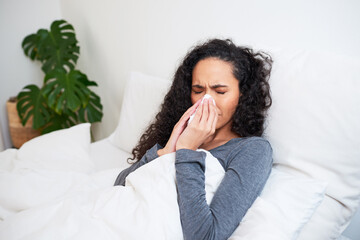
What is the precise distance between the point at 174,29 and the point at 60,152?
3.11 ft

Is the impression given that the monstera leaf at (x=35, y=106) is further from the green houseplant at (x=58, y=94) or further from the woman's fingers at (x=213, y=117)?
the woman's fingers at (x=213, y=117)

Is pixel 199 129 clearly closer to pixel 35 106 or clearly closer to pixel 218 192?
pixel 218 192

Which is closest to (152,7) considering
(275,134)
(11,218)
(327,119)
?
(275,134)

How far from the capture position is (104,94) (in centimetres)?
248

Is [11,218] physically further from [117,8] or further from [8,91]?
[8,91]

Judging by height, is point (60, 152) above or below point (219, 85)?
below

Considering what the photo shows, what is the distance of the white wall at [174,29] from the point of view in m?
1.07

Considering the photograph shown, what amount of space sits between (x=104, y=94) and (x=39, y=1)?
3.78 feet

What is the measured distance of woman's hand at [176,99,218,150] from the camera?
0.97 metres

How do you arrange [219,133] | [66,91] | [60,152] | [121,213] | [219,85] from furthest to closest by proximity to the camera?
[66,91], [60,152], [219,133], [219,85], [121,213]

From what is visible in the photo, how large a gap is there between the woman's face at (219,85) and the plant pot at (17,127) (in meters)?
2.01

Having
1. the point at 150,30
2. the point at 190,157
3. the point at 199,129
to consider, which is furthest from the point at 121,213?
the point at 150,30

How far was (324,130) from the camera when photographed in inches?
36.3

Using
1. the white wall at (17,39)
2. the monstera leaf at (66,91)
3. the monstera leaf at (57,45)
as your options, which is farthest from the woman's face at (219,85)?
the white wall at (17,39)
